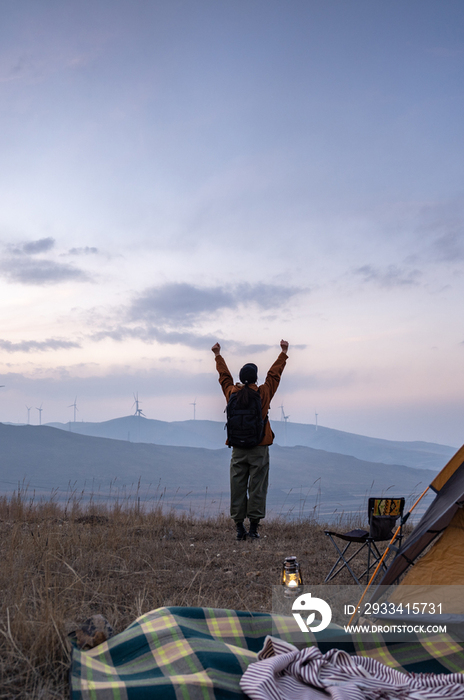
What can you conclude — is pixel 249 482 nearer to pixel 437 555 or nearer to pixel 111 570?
pixel 111 570

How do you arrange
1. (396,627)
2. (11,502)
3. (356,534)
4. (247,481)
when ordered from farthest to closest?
(11,502)
(247,481)
(356,534)
(396,627)

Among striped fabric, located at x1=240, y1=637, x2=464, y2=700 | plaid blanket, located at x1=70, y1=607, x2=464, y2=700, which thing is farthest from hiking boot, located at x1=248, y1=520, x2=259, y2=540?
striped fabric, located at x1=240, y1=637, x2=464, y2=700

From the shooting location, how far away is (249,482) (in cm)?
705

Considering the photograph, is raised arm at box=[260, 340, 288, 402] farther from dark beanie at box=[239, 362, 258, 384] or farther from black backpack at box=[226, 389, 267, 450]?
black backpack at box=[226, 389, 267, 450]

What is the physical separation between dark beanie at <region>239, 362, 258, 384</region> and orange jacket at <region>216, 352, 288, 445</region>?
0.27 feet

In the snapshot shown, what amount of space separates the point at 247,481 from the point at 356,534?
223 cm

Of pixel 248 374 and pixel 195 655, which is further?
pixel 248 374

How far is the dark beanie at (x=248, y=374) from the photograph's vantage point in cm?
707

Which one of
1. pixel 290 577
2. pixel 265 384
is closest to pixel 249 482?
pixel 265 384

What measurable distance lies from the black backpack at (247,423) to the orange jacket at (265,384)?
0.51 ft

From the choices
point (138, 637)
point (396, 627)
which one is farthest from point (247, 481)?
point (138, 637)

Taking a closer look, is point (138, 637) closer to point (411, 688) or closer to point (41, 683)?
point (41, 683)

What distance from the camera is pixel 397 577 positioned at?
13.9 ft

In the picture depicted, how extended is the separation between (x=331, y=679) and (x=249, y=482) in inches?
181
